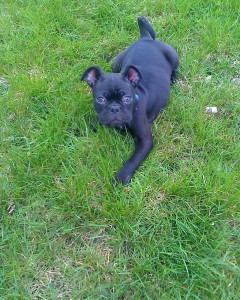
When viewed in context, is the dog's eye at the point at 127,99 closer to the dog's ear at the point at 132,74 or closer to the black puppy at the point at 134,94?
the black puppy at the point at 134,94

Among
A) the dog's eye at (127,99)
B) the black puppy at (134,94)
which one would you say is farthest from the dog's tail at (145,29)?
the dog's eye at (127,99)

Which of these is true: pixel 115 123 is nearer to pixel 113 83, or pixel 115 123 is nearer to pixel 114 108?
pixel 114 108

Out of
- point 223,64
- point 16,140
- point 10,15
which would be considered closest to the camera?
point 16,140

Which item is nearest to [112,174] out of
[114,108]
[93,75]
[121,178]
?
[121,178]

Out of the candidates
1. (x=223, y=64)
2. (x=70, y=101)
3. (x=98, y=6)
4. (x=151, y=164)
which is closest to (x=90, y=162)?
(x=151, y=164)

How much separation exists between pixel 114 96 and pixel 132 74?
272 millimetres

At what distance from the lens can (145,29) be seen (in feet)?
13.2

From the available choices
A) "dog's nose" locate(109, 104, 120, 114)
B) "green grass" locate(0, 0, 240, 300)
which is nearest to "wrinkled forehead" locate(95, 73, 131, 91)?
"dog's nose" locate(109, 104, 120, 114)

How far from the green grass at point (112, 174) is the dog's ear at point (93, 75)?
0.38m

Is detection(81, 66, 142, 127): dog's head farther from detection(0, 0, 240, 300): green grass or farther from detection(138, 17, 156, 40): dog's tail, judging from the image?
detection(138, 17, 156, 40): dog's tail

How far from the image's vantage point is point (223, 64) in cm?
399

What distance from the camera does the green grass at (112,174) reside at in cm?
256

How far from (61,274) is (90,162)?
0.93 m

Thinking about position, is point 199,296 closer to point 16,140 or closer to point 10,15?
point 16,140
